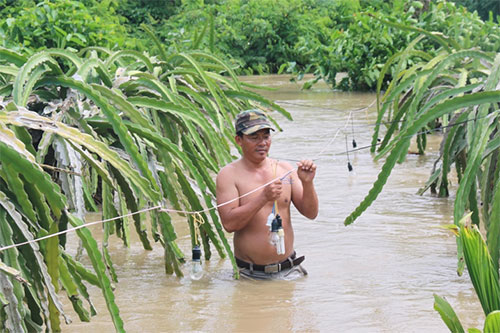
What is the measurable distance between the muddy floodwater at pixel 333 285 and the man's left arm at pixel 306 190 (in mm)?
445

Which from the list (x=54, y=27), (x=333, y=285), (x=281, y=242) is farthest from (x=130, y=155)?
(x=54, y=27)

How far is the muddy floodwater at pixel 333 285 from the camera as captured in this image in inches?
185

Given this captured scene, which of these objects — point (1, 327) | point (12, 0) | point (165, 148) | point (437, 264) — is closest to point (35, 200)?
point (1, 327)

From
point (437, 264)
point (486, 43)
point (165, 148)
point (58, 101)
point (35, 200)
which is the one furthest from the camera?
point (486, 43)

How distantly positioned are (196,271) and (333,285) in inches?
30.9

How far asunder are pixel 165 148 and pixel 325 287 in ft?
4.39

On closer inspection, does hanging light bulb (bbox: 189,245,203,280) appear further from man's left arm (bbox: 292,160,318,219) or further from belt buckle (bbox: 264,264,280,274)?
man's left arm (bbox: 292,160,318,219)

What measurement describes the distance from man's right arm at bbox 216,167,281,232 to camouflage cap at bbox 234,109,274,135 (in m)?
0.26

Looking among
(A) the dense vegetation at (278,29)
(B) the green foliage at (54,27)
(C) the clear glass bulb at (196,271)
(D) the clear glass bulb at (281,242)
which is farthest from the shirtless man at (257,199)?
(B) the green foliage at (54,27)

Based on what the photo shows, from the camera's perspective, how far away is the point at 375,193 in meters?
4.71

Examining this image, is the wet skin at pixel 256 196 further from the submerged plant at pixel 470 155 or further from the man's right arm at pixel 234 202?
the submerged plant at pixel 470 155

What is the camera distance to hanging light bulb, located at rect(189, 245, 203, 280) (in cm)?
511

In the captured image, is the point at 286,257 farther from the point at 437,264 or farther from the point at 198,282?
the point at 437,264

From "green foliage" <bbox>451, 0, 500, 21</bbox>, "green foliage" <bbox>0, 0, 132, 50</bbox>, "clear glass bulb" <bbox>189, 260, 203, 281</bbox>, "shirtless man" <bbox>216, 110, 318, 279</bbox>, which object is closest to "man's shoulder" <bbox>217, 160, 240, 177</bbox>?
"shirtless man" <bbox>216, 110, 318, 279</bbox>
